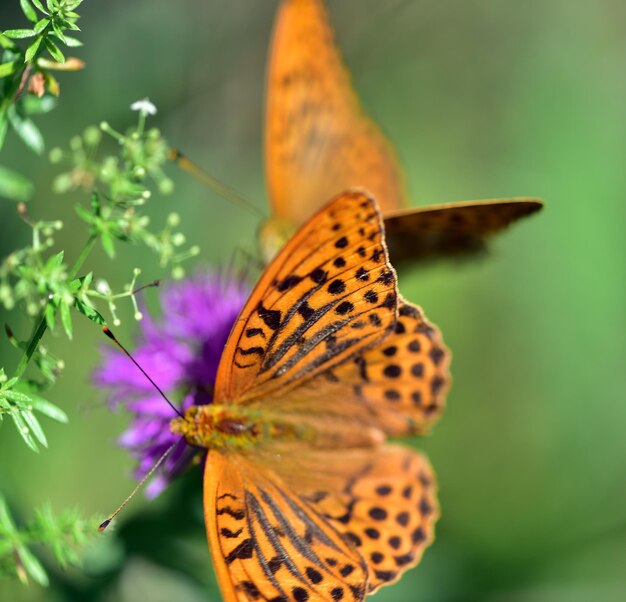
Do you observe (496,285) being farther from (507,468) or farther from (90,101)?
(90,101)

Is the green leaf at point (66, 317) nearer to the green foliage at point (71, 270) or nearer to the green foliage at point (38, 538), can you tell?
the green foliage at point (71, 270)

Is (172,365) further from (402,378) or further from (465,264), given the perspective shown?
(465,264)

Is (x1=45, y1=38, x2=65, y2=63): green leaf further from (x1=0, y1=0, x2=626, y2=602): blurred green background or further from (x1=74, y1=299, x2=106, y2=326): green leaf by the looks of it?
(x1=0, y1=0, x2=626, y2=602): blurred green background

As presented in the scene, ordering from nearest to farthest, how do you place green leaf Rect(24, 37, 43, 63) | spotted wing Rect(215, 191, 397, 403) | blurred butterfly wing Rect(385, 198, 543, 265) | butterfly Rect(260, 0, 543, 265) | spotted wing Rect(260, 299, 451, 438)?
green leaf Rect(24, 37, 43, 63) → spotted wing Rect(215, 191, 397, 403) → blurred butterfly wing Rect(385, 198, 543, 265) → spotted wing Rect(260, 299, 451, 438) → butterfly Rect(260, 0, 543, 265)

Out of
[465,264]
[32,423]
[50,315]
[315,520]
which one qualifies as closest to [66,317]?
[50,315]

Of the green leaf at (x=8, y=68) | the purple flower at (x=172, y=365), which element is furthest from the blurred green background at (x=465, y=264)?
the green leaf at (x=8, y=68)

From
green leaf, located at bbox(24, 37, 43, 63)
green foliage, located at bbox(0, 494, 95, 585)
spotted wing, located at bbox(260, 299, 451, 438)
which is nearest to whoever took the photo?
green leaf, located at bbox(24, 37, 43, 63)

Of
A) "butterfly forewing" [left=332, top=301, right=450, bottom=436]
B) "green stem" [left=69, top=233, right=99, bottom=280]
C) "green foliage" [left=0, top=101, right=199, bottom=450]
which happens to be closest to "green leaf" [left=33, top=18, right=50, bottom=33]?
"green foliage" [left=0, top=101, right=199, bottom=450]
